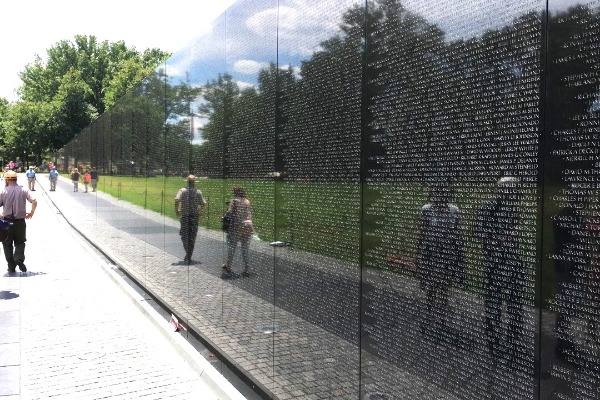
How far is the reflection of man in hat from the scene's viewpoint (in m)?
7.19

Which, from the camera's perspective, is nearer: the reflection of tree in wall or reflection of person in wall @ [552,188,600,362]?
reflection of person in wall @ [552,188,600,362]

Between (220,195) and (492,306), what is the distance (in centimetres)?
409

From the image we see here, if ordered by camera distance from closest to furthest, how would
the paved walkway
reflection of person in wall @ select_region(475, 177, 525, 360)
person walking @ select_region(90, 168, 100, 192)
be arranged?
reflection of person in wall @ select_region(475, 177, 525, 360)
the paved walkway
person walking @ select_region(90, 168, 100, 192)

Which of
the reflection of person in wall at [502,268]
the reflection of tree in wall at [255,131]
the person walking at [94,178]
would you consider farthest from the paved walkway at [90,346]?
the person walking at [94,178]

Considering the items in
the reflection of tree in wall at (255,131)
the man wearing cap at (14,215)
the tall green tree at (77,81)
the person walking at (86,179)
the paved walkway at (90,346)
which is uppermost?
the tall green tree at (77,81)

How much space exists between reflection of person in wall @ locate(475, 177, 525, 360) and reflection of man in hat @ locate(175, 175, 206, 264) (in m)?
4.70

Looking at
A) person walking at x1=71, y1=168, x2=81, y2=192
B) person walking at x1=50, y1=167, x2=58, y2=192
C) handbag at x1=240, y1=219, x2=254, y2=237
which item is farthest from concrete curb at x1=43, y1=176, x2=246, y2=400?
person walking at x1=50, y1=167, x2=58, y2=192

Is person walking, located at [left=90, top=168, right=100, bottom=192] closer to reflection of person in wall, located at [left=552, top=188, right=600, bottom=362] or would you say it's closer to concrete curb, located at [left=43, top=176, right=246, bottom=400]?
concrete curb, located at [left=43, top=176, right=246, bottom=400]

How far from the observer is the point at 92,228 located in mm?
16859

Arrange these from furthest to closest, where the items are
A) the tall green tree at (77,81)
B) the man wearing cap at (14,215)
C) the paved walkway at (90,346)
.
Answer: the tall green tree at (77,81) < the man wearing cap at (14,215) < the paved walkway at (90,346)

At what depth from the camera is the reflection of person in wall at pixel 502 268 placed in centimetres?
253

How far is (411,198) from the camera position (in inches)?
125

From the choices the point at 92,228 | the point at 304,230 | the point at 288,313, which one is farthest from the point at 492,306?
the point at 92,228

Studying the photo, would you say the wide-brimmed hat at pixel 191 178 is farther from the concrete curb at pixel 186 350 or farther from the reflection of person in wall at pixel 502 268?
the reflection of person in wall at pixel 502 268
